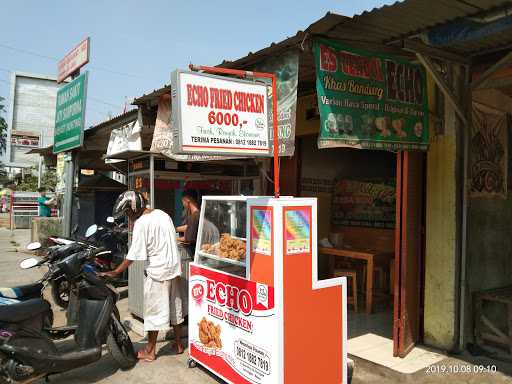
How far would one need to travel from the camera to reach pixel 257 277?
3.38m

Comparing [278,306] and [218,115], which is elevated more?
[218,115]

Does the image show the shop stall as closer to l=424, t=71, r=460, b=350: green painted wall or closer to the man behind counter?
the man behind counter

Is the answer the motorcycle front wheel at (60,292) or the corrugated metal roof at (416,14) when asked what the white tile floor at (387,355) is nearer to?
the corrugated metal roof at (416,14)

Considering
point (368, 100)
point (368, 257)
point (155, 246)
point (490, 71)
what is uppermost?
point (490, 71)

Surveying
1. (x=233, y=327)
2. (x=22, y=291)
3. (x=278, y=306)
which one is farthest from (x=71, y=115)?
(x=278, y=306)

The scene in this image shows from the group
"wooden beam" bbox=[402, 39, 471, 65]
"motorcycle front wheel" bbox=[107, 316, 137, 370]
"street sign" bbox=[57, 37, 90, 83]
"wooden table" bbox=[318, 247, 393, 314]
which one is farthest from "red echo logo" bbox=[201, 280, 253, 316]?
"street sign" bbox=[57, 37, 90, 83]

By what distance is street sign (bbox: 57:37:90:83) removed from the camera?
884cm

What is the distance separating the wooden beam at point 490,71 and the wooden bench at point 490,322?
2169mm

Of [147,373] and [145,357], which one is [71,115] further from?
[147,373]

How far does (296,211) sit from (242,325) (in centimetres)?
104

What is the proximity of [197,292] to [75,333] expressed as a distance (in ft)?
3.99

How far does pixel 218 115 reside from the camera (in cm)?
339

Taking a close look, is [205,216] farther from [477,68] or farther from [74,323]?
[477,68]

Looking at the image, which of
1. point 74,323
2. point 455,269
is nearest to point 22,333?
point 74,323
